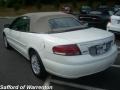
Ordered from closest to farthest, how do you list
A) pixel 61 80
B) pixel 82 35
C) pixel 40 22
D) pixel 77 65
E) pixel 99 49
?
pixel 77 65
pixel 99 49
pixel 82 35
pixel 61 80
pixel 40 22

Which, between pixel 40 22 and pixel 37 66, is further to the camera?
pixel 40 22

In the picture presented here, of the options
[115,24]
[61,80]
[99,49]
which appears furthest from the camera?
[115,24]

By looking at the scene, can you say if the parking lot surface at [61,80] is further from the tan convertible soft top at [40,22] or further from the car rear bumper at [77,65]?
the tan convertible soft top at [40,22]

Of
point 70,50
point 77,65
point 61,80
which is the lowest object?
point 61,80

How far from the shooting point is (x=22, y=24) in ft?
22.2

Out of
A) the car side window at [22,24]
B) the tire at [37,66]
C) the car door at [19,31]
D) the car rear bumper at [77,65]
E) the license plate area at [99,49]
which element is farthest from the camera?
the car door at [19,31]

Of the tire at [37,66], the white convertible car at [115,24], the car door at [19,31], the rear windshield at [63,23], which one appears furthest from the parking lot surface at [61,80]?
the white convertible car at [115,24]

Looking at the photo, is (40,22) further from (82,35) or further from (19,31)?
(82,35)

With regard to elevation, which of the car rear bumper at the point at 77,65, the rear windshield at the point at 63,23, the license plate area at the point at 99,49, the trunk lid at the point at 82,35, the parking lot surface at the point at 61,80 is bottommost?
the parking lot surface at the point at 61,80

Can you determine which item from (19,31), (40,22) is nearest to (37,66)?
(40,22)

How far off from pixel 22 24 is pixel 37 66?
1695 millimetres

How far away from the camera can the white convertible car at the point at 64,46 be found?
4.70 meters

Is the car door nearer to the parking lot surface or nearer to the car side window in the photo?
the car side window

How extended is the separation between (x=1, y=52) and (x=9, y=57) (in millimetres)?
831
